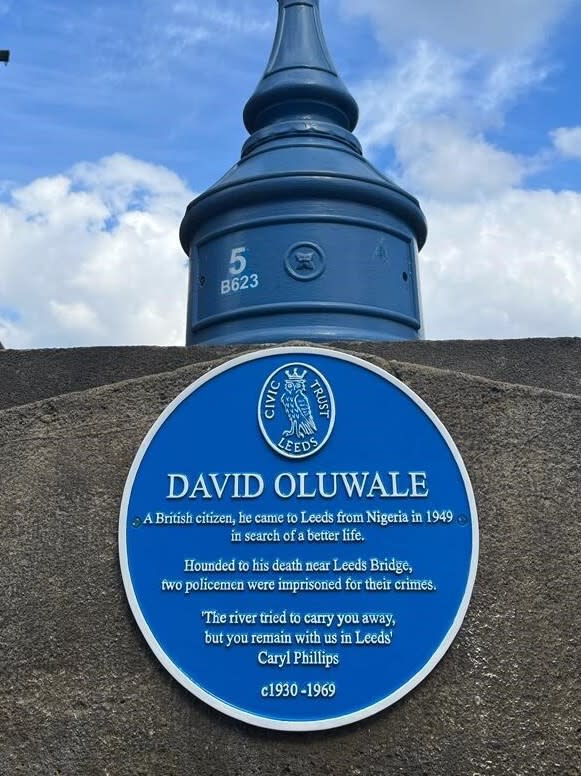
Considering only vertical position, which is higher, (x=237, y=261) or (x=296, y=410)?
(x=237, y=261)

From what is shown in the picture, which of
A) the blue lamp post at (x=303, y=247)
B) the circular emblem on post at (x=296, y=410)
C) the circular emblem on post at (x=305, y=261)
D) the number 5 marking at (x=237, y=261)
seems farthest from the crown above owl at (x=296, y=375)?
the number 5 marking at (x=237, y=261)

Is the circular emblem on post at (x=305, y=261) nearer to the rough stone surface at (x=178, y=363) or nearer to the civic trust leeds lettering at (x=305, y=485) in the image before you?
the rough stone surface at (x=178, y=363)

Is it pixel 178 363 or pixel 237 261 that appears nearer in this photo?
pixel 178 363

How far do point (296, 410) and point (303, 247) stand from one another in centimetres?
266

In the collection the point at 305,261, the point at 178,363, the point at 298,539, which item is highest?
the point at 305,261

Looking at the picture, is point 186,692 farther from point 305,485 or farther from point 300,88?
point 300,88

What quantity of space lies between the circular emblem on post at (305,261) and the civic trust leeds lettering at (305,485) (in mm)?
2687

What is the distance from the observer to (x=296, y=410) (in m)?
2.79

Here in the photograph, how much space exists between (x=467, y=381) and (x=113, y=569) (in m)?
1.52

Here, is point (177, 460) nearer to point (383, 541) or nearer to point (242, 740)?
point (383, 541)

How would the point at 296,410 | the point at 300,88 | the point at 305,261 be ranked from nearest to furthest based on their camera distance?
1. the point at 296,410
2. the point at 305,261
3. the point at 300,88

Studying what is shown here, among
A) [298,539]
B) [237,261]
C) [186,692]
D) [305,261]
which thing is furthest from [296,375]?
[237,261]

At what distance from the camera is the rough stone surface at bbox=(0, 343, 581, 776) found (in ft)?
7.84

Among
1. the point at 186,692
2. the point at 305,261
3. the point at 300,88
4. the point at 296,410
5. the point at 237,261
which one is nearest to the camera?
the point at 186,692
